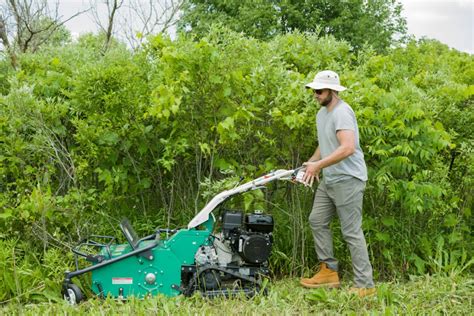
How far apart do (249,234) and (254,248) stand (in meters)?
0.13

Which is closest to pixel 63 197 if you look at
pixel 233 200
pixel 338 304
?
pixel 233 200

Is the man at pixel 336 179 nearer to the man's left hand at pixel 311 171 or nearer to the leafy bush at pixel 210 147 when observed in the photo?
the man's left hand at pixel 311 171

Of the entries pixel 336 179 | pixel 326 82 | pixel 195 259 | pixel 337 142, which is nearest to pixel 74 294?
pixel 195 259

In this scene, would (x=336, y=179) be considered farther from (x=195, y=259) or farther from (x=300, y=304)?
(x=195, y=259)

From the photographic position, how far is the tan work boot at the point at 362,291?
5.35 metres

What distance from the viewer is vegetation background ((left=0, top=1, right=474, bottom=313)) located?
5.57 metres

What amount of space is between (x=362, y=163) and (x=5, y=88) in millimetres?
4394

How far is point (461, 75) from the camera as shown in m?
7.29

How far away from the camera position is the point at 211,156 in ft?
19.2

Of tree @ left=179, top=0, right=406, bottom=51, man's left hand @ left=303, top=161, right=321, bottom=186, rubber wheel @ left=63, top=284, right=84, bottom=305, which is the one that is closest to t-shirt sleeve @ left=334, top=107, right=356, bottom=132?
man's left hand @ left=303, top=161, right=321, bottom=186

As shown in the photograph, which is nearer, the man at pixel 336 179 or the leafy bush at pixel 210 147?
the man at pixel 336 179

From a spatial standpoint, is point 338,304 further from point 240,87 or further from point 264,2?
point 264,2

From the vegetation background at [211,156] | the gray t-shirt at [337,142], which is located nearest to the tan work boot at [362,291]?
the vegetation background at [211,156]

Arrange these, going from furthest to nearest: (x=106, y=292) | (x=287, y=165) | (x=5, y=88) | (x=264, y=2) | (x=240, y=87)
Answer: (x=264, y=2)
(x=5, y=88)
(x=287, y=165)
(x=240, y=87)
(x=106, y=292)
